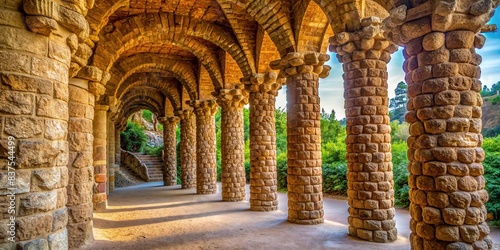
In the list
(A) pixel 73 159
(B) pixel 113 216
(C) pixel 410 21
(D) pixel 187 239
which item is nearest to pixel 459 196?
(C) pixel 410 21

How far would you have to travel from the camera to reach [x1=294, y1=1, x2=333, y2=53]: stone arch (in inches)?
314

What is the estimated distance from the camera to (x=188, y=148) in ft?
58.2

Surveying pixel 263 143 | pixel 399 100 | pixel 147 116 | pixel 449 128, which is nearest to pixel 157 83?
pixel 263 143

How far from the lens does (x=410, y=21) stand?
452 centimetres

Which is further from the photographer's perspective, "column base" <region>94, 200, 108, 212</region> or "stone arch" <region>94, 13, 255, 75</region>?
"column base" <region>94, 200, 108, 212</region>

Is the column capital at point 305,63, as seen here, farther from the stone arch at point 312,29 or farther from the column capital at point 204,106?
the column capital at point 204,106

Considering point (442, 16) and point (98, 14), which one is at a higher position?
point (98, 14)

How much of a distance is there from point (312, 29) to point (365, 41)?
7.46 ft

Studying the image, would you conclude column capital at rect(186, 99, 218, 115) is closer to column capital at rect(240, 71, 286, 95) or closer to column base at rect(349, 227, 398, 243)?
column capital at rect(240, 71, 286, 95)

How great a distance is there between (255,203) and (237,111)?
12.8ft

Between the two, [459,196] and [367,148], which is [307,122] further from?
[459,196]

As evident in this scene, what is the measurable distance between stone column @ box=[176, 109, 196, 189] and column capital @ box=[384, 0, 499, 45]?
566 inches

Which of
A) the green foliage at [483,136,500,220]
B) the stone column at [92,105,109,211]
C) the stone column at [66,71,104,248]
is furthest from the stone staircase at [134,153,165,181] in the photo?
the green foliage at [483,136,500,220]

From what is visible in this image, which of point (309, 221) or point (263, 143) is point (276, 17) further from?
point (309, 221)
